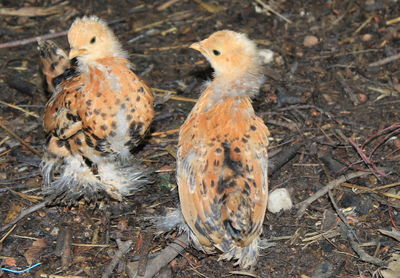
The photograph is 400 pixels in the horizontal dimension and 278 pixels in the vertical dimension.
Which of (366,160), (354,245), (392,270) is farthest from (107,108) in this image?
(392,270)

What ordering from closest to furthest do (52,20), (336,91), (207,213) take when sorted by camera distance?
1. (207,213)
2. (336,91)
3. (52,20)

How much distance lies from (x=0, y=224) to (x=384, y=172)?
10.4 ft

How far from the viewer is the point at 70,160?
4914 mm

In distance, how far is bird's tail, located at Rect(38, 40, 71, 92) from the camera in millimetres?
5254

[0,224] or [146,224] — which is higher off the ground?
[0,224]

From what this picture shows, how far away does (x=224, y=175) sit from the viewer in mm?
4078

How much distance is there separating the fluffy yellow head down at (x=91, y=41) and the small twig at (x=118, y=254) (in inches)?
55.7

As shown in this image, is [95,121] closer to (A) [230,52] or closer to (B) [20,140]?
(A) [230,52]

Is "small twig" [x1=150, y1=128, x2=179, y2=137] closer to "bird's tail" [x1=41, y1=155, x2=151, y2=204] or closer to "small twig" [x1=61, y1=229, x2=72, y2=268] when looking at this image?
"bird's tail" [x1=41, y1=155, x2=151, y2=204]

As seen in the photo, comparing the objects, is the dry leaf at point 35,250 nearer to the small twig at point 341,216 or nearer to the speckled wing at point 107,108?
the speckled wing at point 107,108

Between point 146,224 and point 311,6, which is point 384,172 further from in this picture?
point 311,6

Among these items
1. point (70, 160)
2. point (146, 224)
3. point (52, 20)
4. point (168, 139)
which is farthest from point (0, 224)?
point (52, 20)

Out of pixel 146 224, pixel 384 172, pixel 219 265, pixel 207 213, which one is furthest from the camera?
pixel 384 172

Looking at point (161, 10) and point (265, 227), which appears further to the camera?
point (161, 10)
